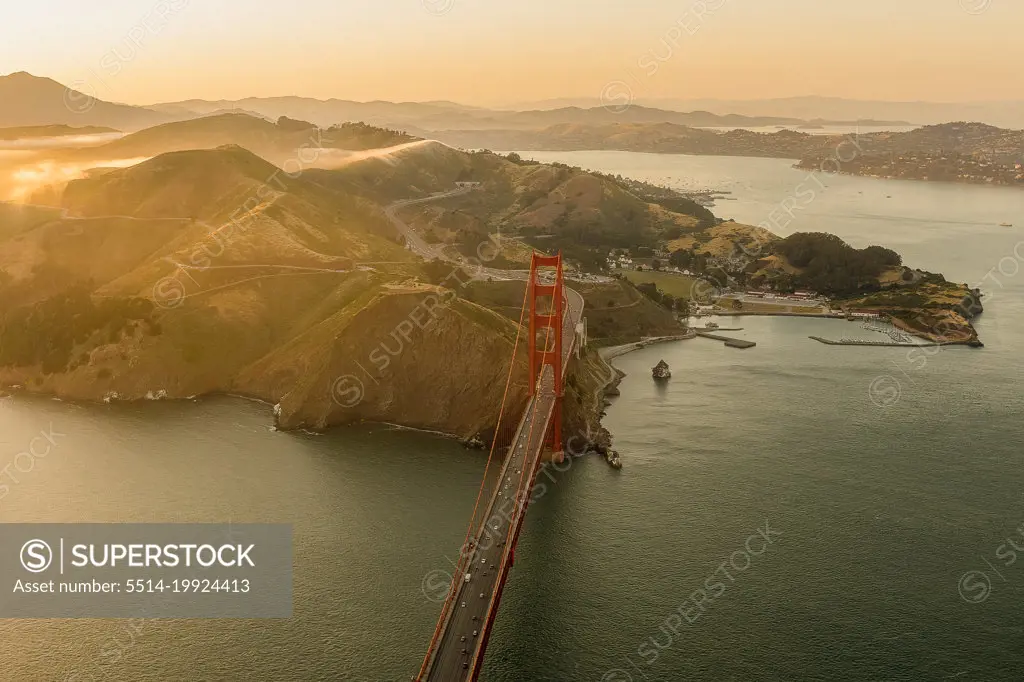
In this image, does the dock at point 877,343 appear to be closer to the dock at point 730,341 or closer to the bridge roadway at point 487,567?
the dock at point 730,341

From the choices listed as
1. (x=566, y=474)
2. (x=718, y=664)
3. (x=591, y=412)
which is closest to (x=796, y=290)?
(x=591, y=412)

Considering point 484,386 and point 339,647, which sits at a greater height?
point 484,386

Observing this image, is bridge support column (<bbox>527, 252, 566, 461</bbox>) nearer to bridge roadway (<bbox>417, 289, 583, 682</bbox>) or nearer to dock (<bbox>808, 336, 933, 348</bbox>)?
bridge roadway (<bbox>417, 289, 583, 682</bbox>)

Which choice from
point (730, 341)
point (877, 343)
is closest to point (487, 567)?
point (730, 341)

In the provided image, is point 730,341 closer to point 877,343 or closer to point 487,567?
point 877,343

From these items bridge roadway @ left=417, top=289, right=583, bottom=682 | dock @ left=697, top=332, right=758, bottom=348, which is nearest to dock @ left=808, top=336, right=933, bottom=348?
dock @ left=697, top=332, right=758, bottom=348

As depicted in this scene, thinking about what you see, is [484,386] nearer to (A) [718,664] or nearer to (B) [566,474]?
(B) [566,474]
